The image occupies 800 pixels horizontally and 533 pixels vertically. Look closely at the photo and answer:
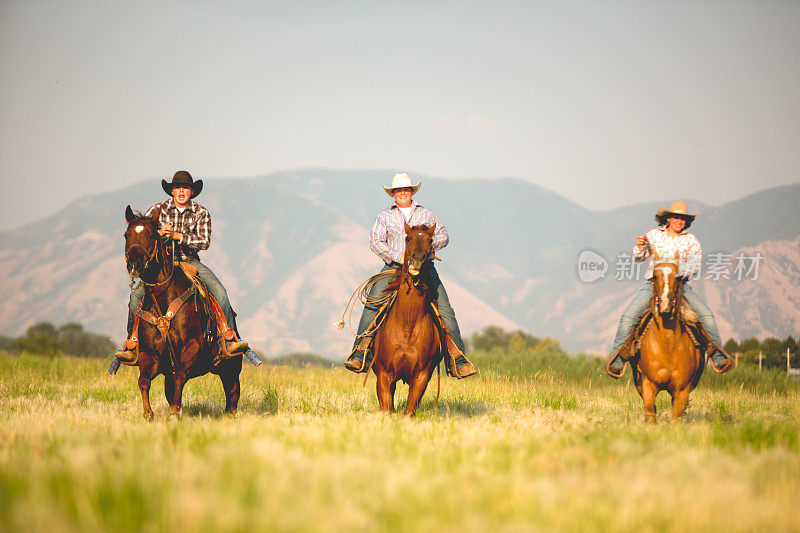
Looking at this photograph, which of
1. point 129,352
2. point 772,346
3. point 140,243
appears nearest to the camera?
point 140,243

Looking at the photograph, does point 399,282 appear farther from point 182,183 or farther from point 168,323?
point 182,183

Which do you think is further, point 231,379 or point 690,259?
point 231,379

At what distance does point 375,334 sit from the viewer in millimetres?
9367

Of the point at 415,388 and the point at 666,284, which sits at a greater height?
the point at 666,284

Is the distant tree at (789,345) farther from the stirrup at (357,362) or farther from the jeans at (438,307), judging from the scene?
the stirrup at (357,362)

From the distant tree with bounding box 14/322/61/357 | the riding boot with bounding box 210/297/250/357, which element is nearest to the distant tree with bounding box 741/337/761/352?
the riding boot with bounding box 210/297/250/357

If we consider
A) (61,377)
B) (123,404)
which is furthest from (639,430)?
(61,377)

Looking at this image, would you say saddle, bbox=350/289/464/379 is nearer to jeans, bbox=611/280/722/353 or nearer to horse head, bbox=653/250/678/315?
jeans, bbox=611/280/722/353

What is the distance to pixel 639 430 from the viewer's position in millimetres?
7559

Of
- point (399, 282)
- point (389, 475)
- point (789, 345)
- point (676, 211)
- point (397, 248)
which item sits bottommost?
point (389, 475)

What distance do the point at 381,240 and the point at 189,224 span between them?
258 cm

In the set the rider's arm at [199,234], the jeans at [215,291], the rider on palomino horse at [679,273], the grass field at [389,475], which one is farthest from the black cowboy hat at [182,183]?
the rider on palomino horse at [679,273]

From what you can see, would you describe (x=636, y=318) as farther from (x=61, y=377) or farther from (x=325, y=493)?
(x=61, y=377)

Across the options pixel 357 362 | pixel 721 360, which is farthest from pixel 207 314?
pixel 721 360
